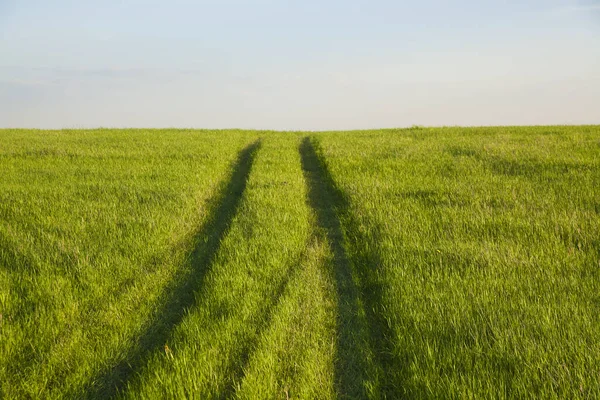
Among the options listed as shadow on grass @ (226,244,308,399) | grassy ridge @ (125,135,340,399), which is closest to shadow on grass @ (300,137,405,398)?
grassy ridge @ (125,135,340,399)

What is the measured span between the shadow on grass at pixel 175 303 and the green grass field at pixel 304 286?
0.03 meters

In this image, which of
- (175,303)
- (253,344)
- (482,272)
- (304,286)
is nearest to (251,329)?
(253,344)

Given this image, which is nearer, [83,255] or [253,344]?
[253,344]

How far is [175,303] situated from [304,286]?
158 cm

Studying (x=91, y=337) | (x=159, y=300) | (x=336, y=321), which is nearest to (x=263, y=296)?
(x=336, y=321)

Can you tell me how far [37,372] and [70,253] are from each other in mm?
2654

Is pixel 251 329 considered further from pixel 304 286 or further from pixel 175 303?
pixel 175 303

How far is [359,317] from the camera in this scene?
4.89 m

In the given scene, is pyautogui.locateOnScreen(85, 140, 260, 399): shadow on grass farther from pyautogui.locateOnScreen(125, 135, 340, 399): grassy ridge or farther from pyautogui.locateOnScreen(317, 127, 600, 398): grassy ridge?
pyautogui.locateOnScreen(317, 127, 600, 398): grassy ridge

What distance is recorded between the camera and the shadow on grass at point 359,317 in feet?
12.7

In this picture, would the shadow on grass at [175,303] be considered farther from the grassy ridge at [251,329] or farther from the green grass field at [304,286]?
the grassy ridge at [251,329]

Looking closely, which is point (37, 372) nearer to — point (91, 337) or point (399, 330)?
point (91, 337)

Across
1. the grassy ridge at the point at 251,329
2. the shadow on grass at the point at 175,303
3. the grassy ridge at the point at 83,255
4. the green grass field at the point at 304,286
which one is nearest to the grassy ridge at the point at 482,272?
the green grass field at the point at 304,286

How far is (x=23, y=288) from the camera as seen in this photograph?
5.62 metres
